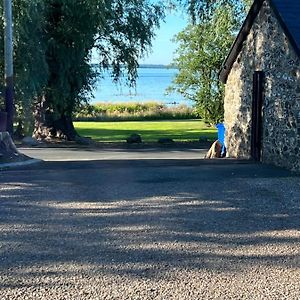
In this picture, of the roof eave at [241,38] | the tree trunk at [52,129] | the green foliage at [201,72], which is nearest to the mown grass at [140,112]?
the green foliage at [201,72]

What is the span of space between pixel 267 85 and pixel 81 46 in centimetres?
1189

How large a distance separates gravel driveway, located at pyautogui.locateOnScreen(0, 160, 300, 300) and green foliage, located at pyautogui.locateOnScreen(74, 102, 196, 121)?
35227 millimetres

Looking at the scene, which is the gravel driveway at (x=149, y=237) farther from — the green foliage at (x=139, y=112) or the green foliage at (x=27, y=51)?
the green foliage at (x=139, y=112)

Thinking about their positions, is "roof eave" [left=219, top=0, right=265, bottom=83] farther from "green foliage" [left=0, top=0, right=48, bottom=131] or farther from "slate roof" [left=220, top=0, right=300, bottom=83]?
"green foliage" [left=0, top=0, right=48, bottom=131]

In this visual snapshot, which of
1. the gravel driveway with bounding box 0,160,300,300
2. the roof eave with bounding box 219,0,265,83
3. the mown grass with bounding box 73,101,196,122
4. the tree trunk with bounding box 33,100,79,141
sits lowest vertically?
the gravel driveway with bounding box 0,160,300,300

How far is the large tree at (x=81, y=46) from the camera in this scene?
22.2 meters

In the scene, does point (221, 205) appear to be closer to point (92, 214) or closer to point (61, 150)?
point (92, 214)

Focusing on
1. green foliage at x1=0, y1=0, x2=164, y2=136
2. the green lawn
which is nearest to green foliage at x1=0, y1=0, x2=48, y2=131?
green foliage at x1=0, y1=0, x2=164, y2=136

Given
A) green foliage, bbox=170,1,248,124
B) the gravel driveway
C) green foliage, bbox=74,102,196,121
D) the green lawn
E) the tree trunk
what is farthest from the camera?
green foliage, bbox=74,102,196,121

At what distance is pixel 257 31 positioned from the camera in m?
13.4

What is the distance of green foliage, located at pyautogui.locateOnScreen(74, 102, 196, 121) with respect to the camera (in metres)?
46.2

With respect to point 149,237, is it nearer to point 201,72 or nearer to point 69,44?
point 69,44

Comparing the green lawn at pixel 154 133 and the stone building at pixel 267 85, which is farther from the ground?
the stone building at pixel 267 85

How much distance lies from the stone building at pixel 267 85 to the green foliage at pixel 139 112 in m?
29.6
